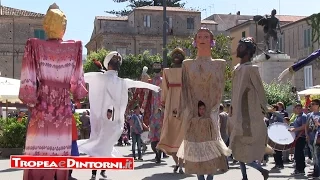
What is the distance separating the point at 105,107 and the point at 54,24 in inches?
138

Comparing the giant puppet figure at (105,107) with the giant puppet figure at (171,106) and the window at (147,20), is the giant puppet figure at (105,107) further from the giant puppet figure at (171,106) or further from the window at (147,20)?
the window at (147,20)

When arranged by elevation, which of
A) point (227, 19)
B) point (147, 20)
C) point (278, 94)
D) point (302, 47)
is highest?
point (227, 19)

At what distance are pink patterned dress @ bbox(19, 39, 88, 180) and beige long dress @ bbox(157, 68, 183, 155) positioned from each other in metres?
4.87

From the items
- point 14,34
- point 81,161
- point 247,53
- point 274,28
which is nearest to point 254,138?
point 247,53

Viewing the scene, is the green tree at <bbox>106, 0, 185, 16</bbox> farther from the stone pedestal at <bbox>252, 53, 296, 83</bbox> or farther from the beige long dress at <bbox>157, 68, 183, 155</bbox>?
the beige long dress at <bbox>157, 68, 183, 155</bbox>

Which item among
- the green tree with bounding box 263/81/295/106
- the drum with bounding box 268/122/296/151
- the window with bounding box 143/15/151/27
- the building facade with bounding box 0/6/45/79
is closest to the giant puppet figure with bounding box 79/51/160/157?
the drum with bounding box 268/122/296/151

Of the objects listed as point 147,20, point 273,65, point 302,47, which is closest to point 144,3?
point 147,20

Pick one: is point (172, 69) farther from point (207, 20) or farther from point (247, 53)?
point (207, 20)

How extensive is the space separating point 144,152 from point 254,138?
959 cm

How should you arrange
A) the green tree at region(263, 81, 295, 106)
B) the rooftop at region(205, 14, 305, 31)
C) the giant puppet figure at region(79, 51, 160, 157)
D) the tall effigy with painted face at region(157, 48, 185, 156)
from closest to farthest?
the giant puppet figure at region(79, 51, 160, 157)
the tall effigy with painted face at region(157, 48, 185, 156)
the green tree at region(263, 81, 295, 106)
the rooftop at region(205, 14, 305, 31)

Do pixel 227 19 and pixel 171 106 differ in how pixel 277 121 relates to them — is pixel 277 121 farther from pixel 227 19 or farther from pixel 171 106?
pixel 227 19

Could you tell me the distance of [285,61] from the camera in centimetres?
2730

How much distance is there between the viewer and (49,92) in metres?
6.35

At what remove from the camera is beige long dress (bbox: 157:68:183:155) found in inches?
443
